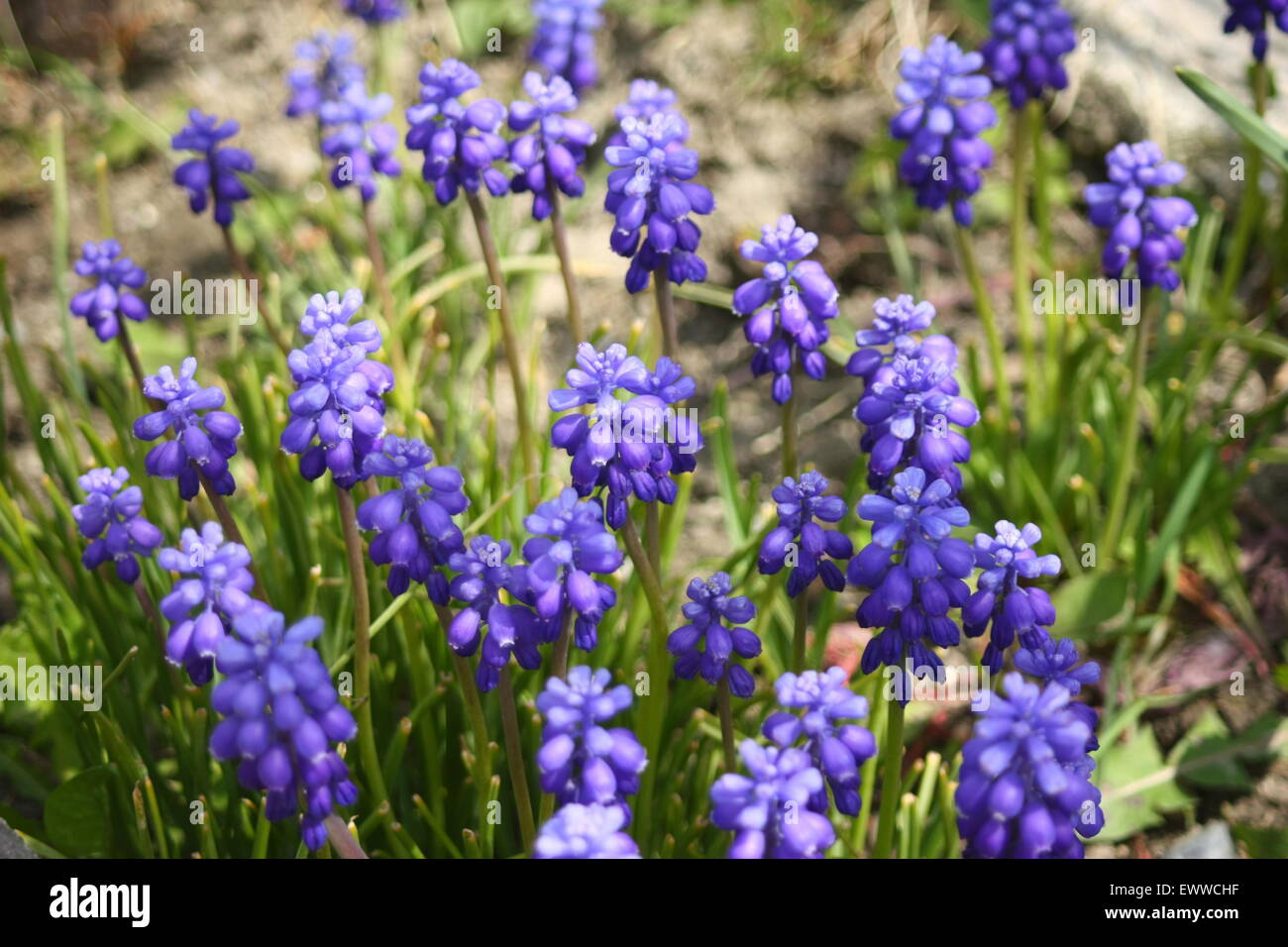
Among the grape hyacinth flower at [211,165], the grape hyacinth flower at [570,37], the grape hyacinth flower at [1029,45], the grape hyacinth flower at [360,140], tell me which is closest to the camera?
the grape hyacinth flower at [211,165]

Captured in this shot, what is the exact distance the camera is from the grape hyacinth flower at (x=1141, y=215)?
3.93 meters

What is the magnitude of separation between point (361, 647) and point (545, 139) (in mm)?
1606

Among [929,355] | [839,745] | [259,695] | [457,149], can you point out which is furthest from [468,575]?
[457,149]

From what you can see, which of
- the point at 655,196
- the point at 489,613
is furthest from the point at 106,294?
the point at 489,613

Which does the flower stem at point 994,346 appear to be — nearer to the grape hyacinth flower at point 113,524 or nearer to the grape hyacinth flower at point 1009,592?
the grape hyacinth flower at point 1009,592

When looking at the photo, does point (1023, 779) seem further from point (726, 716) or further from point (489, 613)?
point (489, 613)

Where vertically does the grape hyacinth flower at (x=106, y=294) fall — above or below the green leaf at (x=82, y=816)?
above

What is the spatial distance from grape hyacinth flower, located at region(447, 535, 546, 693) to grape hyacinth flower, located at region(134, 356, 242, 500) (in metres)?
0.65

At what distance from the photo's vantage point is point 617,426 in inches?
113

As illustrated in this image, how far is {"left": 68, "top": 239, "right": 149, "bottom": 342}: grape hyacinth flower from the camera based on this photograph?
4082 millimetres

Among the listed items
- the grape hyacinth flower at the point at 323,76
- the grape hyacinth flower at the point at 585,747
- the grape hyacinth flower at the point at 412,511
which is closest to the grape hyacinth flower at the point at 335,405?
the grape hyacinth flower at the point at 412,511

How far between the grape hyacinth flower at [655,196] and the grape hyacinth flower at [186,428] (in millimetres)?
1100
